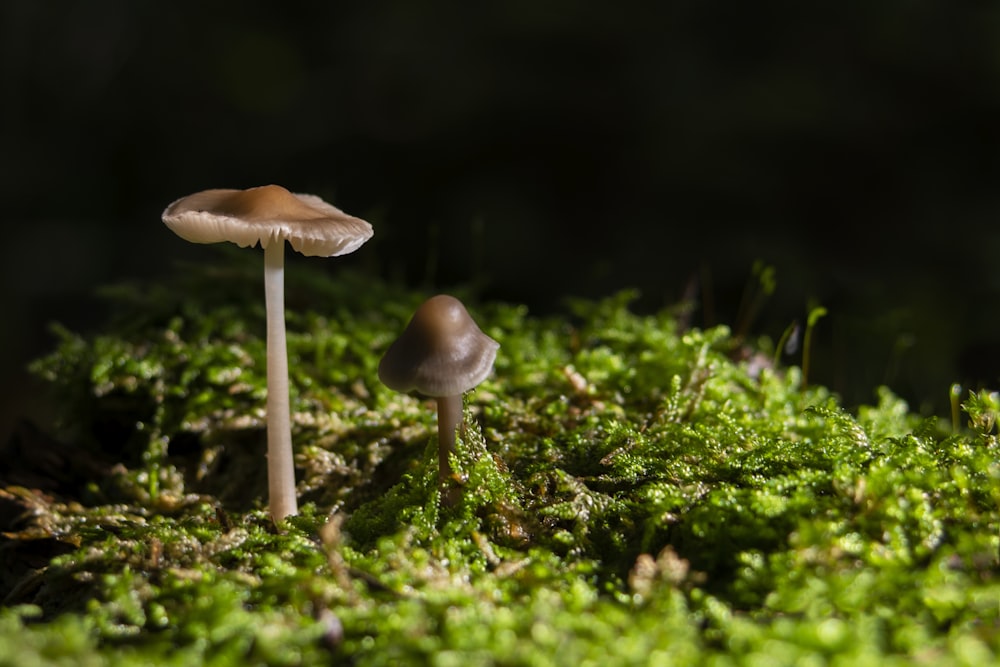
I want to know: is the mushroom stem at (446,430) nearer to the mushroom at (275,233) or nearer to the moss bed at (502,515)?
the moss bed at (502,515)

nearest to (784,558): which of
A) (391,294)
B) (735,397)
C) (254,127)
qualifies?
(735,397)

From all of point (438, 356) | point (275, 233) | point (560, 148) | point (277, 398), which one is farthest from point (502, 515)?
point (560, 148)

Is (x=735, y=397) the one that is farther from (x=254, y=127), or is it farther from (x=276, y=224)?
(x=254, y=127)

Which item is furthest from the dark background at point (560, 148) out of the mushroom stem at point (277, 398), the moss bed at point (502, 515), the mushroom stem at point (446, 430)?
the mushroom stem at point (446, 430)

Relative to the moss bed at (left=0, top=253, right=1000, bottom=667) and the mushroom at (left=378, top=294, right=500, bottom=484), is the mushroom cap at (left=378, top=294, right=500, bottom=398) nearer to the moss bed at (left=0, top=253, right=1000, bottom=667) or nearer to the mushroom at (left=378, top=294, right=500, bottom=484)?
the mushroom at (left=378, top=294, right=500, bottom=484)

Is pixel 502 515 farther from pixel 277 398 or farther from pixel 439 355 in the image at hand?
pixel 277 398

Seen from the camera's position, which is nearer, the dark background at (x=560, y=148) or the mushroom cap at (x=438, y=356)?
the mushroom cap at (x=438, y=356)

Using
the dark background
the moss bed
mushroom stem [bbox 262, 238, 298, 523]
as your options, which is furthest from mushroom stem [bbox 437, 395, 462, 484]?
the dark background
